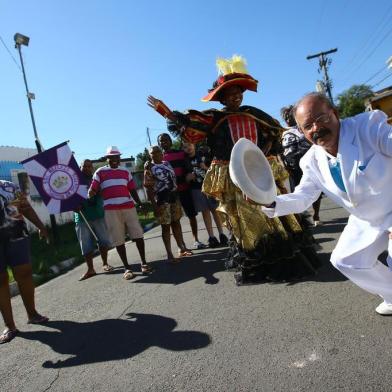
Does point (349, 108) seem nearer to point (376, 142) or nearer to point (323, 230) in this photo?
point (323, 230)

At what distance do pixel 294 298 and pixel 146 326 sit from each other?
1384mm

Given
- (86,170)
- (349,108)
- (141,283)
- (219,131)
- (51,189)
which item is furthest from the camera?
(349,108)

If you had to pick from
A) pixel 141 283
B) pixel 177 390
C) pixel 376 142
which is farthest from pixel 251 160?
pixel 141 283

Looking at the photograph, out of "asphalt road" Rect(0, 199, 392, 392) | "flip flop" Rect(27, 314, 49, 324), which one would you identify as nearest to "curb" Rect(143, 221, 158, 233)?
"asphalt road" Rect(0, 199, 392, 392)

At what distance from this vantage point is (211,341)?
3377 millimetres

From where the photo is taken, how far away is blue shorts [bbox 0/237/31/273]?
443cm

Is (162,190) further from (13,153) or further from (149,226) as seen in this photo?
(13,153)

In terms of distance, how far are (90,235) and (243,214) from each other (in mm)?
3278

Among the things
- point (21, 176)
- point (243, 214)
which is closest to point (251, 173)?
point (243, 214)

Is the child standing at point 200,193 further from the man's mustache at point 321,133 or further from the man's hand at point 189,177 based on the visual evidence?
the man's mustache at point 321,133

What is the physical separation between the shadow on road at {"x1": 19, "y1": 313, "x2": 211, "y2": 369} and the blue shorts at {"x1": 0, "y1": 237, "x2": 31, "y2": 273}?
0.73m

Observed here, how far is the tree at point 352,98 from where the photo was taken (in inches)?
2148

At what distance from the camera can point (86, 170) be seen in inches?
289

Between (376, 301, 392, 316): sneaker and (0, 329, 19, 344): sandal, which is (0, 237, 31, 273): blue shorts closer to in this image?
(0, 329, 19, 344): sandal
